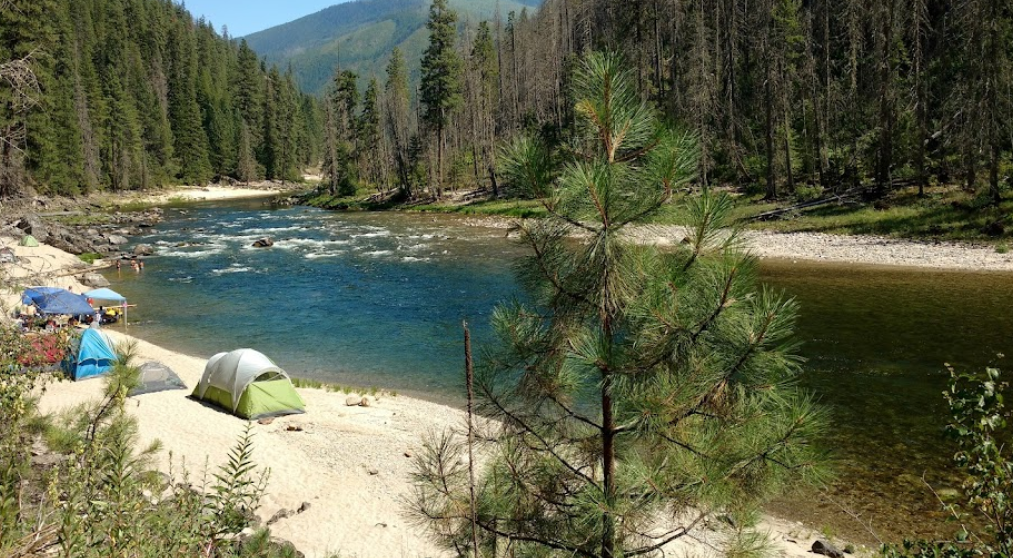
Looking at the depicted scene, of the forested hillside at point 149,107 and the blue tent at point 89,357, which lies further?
the forested hillside at point 149,107

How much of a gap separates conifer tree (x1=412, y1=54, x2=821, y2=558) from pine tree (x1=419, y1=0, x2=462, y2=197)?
55.5 meters

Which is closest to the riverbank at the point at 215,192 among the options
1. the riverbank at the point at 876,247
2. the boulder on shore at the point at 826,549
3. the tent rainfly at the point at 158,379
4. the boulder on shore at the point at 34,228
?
the boulder on shore at the point at 34,228

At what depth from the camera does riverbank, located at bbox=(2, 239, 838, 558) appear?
29.1 ft

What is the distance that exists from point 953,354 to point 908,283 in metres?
7.61

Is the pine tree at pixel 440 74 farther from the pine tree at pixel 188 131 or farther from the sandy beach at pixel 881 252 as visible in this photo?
the pine tree at pixel 188 131

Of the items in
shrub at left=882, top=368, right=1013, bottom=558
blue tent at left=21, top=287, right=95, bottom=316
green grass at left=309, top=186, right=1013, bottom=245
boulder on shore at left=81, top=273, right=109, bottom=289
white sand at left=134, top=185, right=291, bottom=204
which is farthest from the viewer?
white sand at left=134, top=185, right=291, bottom=204

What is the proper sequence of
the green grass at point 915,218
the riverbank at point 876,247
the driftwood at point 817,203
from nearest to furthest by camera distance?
the riverbank at point 876,247 < the green grass at point 915,218 < the driftwood at point 817,203

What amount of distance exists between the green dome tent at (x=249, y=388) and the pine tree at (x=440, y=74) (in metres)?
46.3

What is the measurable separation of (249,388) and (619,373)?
11.2 meters

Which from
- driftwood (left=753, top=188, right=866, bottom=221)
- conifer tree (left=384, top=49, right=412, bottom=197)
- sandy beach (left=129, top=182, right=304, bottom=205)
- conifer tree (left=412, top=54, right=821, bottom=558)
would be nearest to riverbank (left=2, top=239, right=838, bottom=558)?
conifer tree (left=412, top=54, right=821, bottom=558)

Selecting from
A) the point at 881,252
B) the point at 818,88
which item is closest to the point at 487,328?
the point at 881,252

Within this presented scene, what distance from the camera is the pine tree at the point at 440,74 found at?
58906 millimetres

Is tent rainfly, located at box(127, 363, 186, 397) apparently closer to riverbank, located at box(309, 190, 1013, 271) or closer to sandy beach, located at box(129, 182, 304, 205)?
riverbank, located at box(309, 190, 1013, 271)

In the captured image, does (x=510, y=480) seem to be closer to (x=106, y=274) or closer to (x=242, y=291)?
(x=242, y=291)
